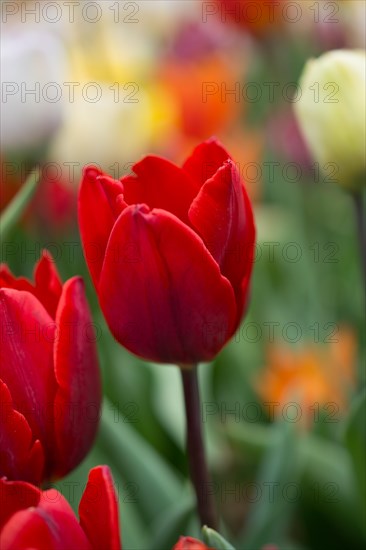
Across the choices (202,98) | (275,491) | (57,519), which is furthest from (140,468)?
(202,98)

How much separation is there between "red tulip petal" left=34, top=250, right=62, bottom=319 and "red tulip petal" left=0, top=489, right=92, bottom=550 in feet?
0.40

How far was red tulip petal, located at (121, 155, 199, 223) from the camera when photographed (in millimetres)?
404

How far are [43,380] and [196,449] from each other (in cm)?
8

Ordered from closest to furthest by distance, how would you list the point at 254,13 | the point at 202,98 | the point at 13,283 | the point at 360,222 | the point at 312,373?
1. the point at 13,283
2. the point at 360,222
3. the point at 312,373
4. the point at 254,13
5. the point at 202,98

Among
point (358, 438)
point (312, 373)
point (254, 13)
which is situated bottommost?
point (312, 373)

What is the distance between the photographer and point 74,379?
15.1 inches

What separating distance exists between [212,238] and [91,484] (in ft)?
0.38

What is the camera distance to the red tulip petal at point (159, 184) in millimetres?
404

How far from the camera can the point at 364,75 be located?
495mm

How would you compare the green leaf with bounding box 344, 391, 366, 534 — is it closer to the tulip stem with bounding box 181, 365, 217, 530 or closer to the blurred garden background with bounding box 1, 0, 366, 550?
the blurred garden background with bounding box 1, 0, 366, 550

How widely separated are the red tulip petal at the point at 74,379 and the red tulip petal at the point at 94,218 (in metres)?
0.01

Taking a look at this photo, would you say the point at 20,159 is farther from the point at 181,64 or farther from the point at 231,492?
the point at 181,64

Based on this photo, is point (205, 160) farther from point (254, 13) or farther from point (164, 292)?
point (254, 13)

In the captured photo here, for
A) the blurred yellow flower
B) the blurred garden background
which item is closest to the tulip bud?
the blurred garden background
